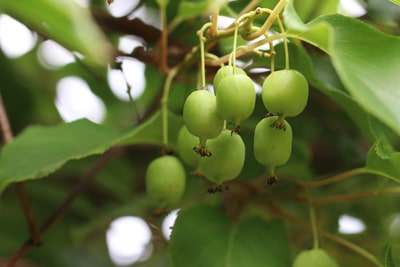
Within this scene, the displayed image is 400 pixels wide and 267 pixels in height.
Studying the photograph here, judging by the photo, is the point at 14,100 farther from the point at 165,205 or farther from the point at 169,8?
the point at 165,205

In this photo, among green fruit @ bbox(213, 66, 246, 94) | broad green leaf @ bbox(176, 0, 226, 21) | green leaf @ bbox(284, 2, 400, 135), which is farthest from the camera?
broad green leaf @ bbox(176, 0, 226, 21)

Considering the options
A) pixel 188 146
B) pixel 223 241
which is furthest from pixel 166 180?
pixel 223 241

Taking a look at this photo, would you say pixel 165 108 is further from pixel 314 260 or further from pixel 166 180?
pixel 314 260

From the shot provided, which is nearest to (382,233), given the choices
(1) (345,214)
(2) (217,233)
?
(1) (345,214)

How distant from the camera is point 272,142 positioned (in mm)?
534

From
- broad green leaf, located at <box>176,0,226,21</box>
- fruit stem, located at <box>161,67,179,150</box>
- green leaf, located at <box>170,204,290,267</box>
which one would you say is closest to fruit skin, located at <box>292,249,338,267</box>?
green leaf, located at <box>170,204,290,267</box>

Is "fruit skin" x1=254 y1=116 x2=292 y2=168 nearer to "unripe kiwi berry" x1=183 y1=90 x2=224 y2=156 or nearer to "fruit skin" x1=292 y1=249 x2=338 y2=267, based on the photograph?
"unripe kiwi berry" x1=183 y1=90 x2=224 y2=156

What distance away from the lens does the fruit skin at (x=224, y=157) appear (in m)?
0.55

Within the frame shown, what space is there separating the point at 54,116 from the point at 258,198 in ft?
2.00

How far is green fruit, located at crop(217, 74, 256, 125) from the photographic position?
0.50 metres

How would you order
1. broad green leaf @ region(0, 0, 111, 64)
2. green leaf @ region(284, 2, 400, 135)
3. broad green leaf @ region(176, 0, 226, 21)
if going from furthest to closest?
broad green leaf @ region(176, 0, 226, 21)
green leaf @ region(284, 2, 400, 135)
broad green leaf @ region(0, 0, 111, 64)

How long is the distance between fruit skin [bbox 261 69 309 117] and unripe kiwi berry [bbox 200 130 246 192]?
0.06m

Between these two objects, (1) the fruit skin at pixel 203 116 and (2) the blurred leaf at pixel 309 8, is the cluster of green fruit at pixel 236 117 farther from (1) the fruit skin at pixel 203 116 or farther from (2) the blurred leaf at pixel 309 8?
(2) the blurred leaf at pixel 309 8

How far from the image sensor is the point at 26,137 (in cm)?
81
